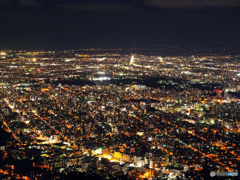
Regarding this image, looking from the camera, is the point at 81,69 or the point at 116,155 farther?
the point at 81,69

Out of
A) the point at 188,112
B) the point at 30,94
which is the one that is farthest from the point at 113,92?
the point at 188,112

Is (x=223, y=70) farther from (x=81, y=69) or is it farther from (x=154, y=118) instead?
(x=154, y=118)

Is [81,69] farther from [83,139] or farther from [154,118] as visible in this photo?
[83,139]

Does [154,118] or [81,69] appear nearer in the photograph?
[154,118]

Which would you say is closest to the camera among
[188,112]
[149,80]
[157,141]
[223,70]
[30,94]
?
[157,141]

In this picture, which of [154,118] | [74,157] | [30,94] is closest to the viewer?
[74,157]

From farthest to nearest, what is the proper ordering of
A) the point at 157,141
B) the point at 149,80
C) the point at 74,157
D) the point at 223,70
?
the point at 223,70 < the point at 149,80 < the point at 157,141 < the point at 74,157

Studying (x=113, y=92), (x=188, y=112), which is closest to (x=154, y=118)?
(x=188, y=112)

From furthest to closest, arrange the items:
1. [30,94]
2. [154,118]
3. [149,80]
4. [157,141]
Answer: [149,80] → [30,94] → [154,118] → [157,141]
